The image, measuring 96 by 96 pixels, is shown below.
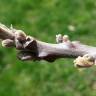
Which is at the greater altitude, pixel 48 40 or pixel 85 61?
pixel 48 40

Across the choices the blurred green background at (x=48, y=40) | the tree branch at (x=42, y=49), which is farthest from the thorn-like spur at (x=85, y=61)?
the blurred green background at (x=48, y=40)

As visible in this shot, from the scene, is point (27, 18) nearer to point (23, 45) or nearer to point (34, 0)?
point (34, 0)

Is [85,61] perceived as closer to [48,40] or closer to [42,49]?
[42,49]

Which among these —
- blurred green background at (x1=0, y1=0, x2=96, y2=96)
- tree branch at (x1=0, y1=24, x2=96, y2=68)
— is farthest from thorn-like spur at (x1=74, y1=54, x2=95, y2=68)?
blurred green background at (x1=0, y1=0, x2=96, y2=96)

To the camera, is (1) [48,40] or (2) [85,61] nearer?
(2) [85,61]

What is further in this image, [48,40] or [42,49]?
[48,40]

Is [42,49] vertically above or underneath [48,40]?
underneath

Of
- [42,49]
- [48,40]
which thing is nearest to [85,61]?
[42,49]
